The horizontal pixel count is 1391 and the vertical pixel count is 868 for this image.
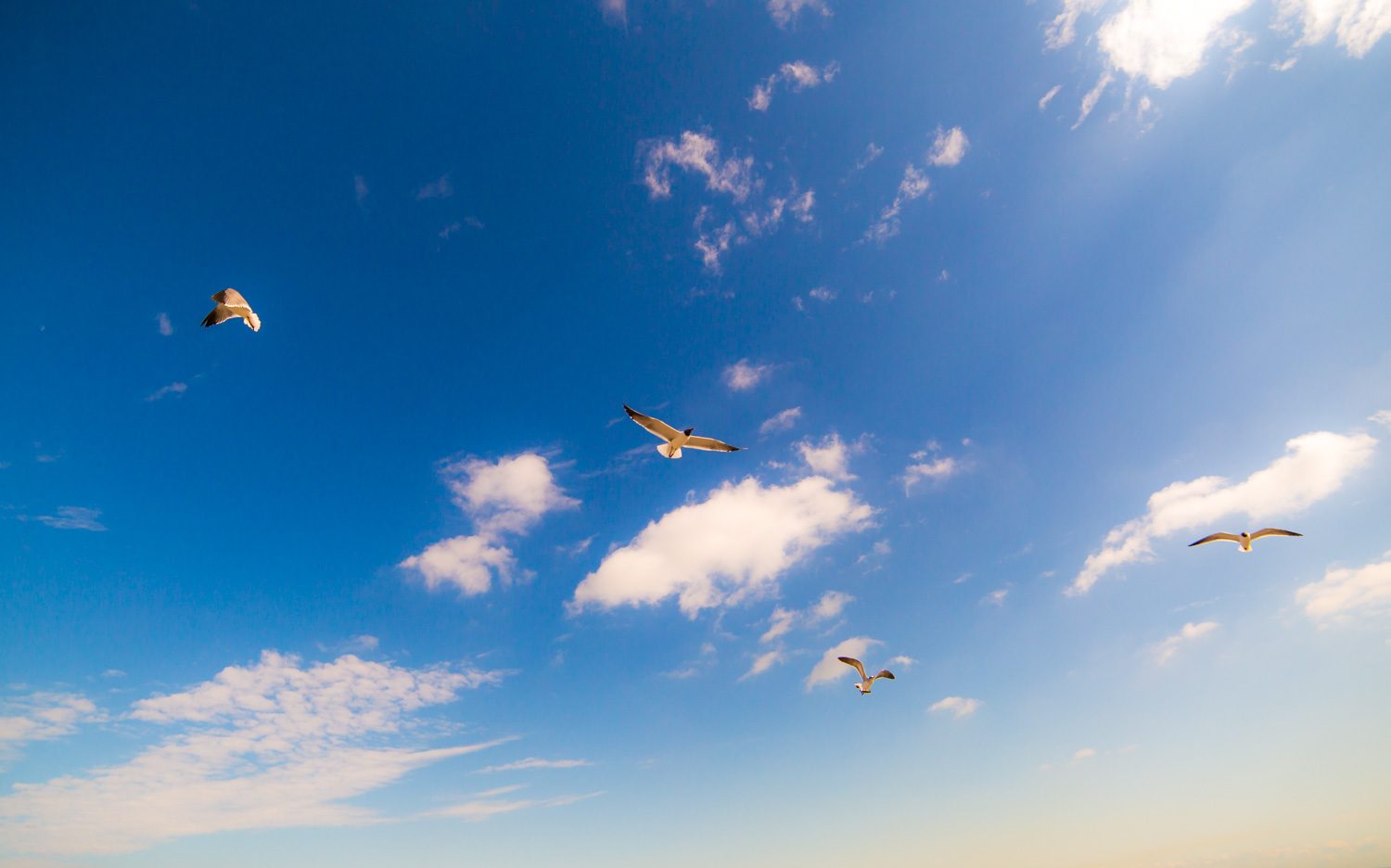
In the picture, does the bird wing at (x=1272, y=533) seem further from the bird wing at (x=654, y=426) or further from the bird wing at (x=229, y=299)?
the bird wing at (x=229, y=299)

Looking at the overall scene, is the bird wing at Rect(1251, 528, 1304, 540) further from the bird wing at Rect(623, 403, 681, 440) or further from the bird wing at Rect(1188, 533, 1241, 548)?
the bird wing at Rect(623, 403, 681, 440)

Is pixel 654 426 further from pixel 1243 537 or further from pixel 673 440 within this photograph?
pixel 1243 537

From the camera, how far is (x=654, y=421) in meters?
39.3

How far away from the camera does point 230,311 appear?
3216 centimetres

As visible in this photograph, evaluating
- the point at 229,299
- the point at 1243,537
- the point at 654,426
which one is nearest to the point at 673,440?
the point at 654,426

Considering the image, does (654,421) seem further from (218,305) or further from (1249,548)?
(1249,548)

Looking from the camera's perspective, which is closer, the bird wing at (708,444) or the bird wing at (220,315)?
the bird wing at (220,315)

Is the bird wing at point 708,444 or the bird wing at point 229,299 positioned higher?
the bird wing at point 229,299

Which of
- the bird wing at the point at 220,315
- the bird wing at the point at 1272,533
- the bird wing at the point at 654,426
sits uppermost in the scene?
the bird wing at the point at 220,315

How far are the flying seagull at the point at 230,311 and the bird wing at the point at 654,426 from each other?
71.4 ft

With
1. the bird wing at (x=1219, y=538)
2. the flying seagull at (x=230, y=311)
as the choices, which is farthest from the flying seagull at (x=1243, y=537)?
the flying seagull at (x=230, y=311)

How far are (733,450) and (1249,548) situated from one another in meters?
42.4

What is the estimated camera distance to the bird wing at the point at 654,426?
39.3 meters

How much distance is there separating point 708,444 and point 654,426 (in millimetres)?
4278
